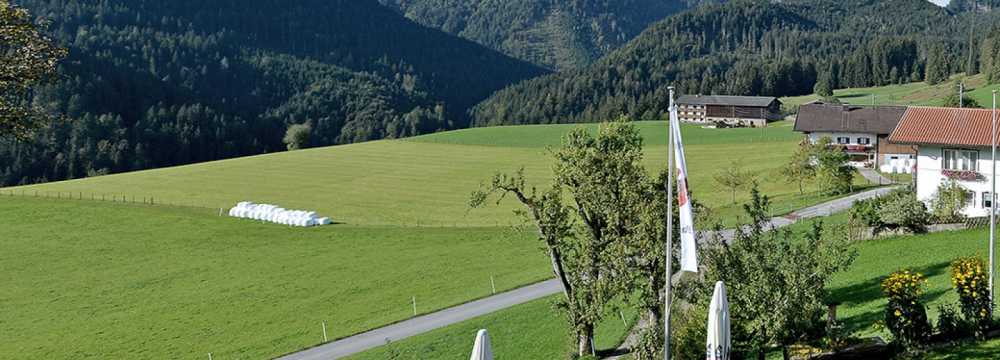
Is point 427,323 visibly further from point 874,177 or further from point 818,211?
point 874,177

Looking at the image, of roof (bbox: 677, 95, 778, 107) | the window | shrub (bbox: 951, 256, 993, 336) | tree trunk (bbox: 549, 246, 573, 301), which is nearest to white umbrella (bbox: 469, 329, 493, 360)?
shrub (bbox: 951, 256, 993, 336)

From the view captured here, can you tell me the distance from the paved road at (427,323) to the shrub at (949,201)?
22307 millimetres

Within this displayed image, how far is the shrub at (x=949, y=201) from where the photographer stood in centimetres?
4950

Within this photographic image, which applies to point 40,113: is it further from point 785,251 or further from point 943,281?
point 943,281

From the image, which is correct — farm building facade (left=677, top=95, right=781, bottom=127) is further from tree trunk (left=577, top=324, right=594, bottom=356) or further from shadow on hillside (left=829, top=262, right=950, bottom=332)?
tree trunk (left=577, top=324, right=594, bottom=356)

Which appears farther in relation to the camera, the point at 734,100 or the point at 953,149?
the point at 734,100

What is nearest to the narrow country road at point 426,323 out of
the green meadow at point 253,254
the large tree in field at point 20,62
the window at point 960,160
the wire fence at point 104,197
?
the green meadow at point 253,254

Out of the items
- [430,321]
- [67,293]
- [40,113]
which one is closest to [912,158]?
[430,321]

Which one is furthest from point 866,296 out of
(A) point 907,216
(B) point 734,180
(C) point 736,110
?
(C) point 736,110

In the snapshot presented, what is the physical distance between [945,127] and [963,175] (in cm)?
323

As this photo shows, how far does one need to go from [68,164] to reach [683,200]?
18751cm

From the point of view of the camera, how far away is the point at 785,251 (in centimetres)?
2412

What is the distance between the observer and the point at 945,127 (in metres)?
52.4

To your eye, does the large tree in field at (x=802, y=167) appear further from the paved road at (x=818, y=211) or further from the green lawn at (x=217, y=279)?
the green lawn at (x=217, y=279)
